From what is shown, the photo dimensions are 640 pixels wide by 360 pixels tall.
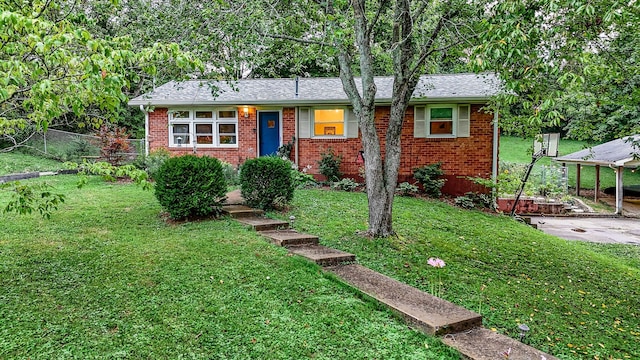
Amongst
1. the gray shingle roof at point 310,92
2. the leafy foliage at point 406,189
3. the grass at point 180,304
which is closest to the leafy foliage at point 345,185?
the leafy foliage at point 406,189

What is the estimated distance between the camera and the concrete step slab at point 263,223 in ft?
22.1

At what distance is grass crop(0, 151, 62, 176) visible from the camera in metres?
14.2

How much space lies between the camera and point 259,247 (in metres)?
5.66

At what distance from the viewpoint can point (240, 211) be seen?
759cm

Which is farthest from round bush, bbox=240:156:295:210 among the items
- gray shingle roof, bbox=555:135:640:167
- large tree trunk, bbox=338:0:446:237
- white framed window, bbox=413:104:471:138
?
gray shingle roof, bbox=555:135:640:167

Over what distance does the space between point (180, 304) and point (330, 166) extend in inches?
362

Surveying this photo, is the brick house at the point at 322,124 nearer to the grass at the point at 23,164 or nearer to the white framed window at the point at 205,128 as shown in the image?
the white framed window at the point at 205,128

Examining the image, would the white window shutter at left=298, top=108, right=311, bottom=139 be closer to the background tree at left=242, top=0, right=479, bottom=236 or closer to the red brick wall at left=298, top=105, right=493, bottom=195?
the red brick wall at left=298, top=105, right=493, bottom=195

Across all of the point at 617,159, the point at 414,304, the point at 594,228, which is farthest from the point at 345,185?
the point at 617,159

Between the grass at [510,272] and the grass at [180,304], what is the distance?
117cm

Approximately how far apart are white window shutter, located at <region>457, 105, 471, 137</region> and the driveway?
147 inches

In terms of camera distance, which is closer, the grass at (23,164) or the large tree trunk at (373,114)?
the large tree trunk at (373,114)

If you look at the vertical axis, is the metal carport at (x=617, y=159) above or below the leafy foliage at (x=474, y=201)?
above

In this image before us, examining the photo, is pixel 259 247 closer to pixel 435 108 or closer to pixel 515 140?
pixel 435 108
